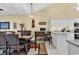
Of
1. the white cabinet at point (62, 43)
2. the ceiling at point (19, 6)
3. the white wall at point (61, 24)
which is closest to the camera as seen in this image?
the ceiling at point (19, 6)

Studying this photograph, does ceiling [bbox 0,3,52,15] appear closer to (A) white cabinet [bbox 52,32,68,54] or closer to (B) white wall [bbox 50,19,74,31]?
(A) white cabinet [bbox 52,32,68,54]

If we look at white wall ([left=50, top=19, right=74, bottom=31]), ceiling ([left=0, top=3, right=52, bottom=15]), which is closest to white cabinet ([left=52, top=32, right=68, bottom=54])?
white wall ([left=50, top=19, right=74, bottom=31])

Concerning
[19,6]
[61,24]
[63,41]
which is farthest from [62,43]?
[19,6]

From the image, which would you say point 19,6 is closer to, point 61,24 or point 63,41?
point 63,41

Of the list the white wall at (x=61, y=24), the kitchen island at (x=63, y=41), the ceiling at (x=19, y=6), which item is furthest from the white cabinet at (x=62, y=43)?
the ceiling at (x=19, y=6)

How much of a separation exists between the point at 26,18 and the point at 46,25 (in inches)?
47.5

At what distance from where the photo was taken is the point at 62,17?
13.6 feet

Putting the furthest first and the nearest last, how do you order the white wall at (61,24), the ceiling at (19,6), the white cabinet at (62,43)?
1. the white wall at (61,24)
2. the white cabinet at (62,43)
3. the ceiling at (19,6)

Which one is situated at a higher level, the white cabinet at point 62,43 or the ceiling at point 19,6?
the ceiling at point 19,6

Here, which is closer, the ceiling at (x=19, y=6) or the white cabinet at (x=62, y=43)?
the ceiling at (x=19, y=6)

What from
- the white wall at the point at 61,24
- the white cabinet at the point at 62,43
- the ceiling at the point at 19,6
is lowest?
the white cabinet at the point at 62,43

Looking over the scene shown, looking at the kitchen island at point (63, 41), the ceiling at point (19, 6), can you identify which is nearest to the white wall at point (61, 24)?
the kitchen island at point (63, 41)

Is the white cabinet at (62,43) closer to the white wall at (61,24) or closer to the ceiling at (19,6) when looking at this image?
the white wall at (61,24)

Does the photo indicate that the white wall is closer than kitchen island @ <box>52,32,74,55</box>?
No
